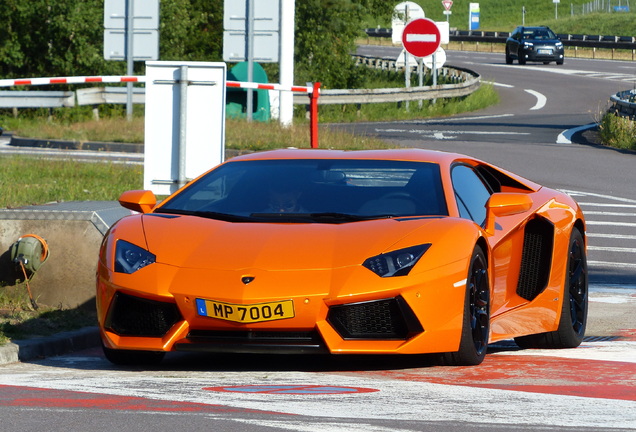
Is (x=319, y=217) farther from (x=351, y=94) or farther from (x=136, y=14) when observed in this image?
(x=351, y=94)

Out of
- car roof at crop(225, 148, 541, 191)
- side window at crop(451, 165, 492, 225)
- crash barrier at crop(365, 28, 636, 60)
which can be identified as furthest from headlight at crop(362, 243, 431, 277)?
crash barrier at crop(365, 28, 636, 60)

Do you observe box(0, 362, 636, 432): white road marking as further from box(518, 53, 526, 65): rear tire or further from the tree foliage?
box(518, 53, 526, 65): rear tire

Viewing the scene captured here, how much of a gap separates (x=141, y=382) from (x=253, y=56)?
1755 centimetres

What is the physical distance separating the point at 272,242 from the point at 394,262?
63cm

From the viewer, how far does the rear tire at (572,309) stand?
318 inches

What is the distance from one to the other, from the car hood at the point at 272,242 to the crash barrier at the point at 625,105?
68.1 feet

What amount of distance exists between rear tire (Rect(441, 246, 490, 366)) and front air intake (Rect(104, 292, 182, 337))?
4.60ft

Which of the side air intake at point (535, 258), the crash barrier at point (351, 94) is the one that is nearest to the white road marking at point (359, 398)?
the side air intake at point (535, 258)

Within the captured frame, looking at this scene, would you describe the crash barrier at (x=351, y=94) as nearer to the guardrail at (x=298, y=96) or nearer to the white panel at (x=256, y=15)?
the guardrail at (x=298, y=96)

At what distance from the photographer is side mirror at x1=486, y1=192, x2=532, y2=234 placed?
7555mm

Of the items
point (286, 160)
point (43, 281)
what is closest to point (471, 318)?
point (286, 160)

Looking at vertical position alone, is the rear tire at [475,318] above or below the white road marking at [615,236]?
above

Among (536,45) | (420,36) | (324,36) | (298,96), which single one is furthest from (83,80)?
(536,45)

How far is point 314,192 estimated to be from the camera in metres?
7.58
